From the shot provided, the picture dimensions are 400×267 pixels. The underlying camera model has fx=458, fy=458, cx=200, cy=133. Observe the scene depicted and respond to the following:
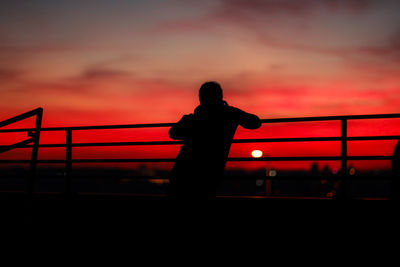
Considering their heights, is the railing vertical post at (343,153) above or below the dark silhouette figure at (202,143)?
above

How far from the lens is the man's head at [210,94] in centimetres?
290

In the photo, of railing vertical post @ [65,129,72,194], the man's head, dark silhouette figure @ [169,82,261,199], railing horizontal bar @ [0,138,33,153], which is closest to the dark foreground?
railing vertical post @ [65,129,72,194]

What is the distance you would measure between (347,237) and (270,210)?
39.4 inches

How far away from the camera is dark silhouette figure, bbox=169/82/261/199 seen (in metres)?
2.89

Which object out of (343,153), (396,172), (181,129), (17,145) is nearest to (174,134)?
(181,129)

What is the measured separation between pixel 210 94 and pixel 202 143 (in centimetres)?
31

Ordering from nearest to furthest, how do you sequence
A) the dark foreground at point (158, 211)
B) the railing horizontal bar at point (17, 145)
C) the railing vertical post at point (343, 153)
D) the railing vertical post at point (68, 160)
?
1. the dark foreground at point (158, 211)
2. the railing vertical post at point (343, 153)
3. the railing horizontal bar at point (17, 145)
4. the railing vertical post at point (68, 160)

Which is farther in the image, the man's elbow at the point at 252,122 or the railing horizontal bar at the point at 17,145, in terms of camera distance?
the railing horizontal bar at the point at 17,145

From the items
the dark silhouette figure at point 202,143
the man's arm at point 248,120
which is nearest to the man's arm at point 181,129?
the dark silhouette figure at point 202,143

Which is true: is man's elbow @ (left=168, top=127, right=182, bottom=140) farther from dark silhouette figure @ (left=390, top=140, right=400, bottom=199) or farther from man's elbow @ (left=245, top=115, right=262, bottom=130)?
dark silhouette figure @ (left=390, top=140, right=400, bottom=199)

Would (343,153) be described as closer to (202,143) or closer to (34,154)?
(202,143)

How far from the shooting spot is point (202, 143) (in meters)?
2.90

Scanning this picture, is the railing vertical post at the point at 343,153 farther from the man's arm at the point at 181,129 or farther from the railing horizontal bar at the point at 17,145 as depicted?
the railing horizontal bar at the point at 17,145

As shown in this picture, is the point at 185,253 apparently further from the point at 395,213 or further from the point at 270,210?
the point at 270,210
